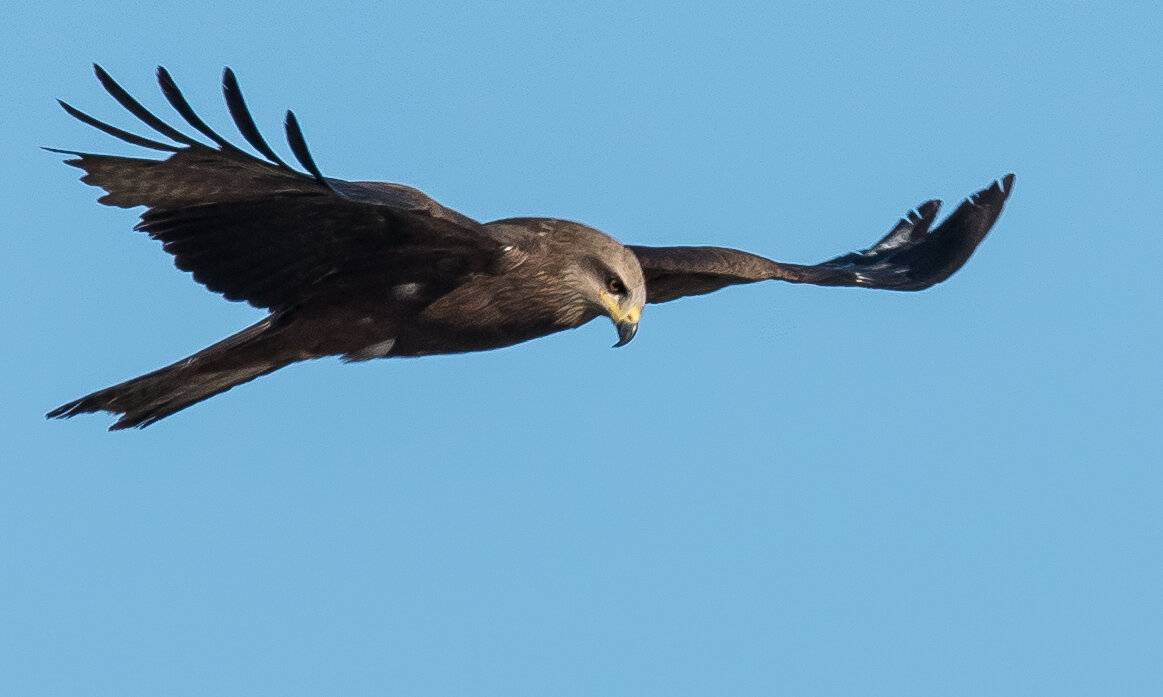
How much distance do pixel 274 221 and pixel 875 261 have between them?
4436 millimetres

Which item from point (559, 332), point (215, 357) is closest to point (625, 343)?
point (559, 332)

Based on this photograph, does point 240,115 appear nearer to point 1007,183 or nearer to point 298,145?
point 298,145

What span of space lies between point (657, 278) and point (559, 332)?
108 cm

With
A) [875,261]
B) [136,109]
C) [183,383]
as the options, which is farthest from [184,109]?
[875,261]

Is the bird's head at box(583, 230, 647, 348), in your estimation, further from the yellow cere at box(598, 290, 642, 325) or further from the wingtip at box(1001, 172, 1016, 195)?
the wingtip at box(1001, 172, 1016, 195)

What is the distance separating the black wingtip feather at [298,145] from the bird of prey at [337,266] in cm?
23

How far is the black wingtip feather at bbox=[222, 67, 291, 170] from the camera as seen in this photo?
641 cm

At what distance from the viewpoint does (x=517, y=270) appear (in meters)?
8.23

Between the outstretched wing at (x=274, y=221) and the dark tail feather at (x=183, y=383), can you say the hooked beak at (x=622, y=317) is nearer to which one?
the outstretched wing at (x=274, y=221)

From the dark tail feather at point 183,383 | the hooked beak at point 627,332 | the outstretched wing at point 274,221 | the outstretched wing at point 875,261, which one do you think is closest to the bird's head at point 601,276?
the hooked beak at point 627,332

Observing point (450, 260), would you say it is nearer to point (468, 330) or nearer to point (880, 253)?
point (468, 330)

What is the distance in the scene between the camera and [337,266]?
810 cm

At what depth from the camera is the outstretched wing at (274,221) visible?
716 centimetres

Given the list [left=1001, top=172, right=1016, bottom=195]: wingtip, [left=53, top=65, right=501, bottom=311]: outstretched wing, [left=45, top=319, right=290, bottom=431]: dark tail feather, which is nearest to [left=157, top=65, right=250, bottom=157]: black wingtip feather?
[left=53, top=65, right=501, bottom=311]: outstretched wing
